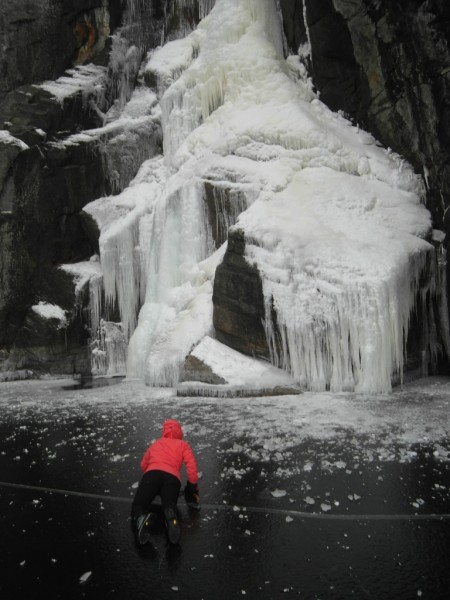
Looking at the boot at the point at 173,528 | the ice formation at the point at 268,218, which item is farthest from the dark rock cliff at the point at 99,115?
the boot at the point at 173,528

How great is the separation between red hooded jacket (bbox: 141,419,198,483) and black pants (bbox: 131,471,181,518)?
0.06 metres

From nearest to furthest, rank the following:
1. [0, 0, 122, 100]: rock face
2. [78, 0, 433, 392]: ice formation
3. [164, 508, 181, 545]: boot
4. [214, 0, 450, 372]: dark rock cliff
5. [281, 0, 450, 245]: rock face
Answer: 1. [164, 508, 181, 545]: boot
2. [78, 0, 433, 392]: ice formation
3. [214, 0, 450, 372]: dark rock cliff
4. [281, 0, 450, 245]: rock face
5. [0, 0, 122, 100]: rock face

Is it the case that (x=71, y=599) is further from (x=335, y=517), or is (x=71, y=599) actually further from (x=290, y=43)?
(x=290, y=43)

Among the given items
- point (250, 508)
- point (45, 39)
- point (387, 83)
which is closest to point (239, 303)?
point (250, 508)

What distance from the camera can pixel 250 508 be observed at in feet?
13.5

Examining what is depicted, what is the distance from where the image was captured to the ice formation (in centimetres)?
951

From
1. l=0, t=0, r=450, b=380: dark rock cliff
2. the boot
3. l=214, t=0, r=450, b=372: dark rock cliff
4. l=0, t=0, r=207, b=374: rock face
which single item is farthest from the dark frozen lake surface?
l=0, t=0, r=207, b=374: rock face

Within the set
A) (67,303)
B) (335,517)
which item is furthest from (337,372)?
(67,303)

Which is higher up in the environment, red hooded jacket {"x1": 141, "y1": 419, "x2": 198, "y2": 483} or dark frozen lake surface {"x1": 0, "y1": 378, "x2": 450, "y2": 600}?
red hooded jacket {"x1": 141, "y1": 419, "x2": 198, "y2": 483}

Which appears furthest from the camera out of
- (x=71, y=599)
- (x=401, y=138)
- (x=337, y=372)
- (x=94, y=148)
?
(x=94, y=148)

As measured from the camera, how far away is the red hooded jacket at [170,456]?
3939mm

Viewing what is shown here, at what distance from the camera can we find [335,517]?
3.90m

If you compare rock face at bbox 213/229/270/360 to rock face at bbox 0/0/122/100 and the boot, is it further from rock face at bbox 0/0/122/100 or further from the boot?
rock face at bbox 0/0/122/100

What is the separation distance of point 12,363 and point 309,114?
11953mm
